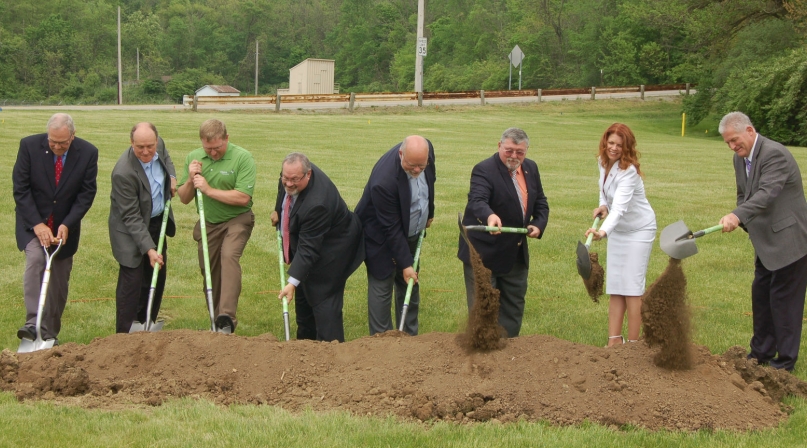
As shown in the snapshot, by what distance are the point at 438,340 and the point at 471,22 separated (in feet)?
261

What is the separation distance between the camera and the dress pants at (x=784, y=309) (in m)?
6.95

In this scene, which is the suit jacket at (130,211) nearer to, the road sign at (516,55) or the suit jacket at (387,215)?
the suit jacket at (387,215)

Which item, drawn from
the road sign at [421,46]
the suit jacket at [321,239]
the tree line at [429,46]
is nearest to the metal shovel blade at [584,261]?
the suit jacket at [321,239]

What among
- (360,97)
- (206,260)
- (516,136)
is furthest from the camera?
(360,97)

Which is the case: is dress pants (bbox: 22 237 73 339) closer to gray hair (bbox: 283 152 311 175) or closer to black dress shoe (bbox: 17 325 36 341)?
black dress shoe (bbox: 17 325 36 341)

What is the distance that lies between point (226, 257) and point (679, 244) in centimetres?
405

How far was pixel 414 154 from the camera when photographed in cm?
698

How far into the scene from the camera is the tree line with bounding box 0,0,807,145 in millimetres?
36125

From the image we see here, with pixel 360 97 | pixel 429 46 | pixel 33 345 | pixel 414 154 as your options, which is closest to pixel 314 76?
pixel 360 97

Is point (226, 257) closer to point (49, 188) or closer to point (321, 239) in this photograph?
point (321, 239)

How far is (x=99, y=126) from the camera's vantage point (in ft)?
98.6

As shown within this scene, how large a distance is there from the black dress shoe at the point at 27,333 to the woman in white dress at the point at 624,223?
196 inches

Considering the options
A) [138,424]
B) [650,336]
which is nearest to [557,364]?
[650,336]

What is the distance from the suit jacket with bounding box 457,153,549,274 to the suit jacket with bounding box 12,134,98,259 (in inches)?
139
